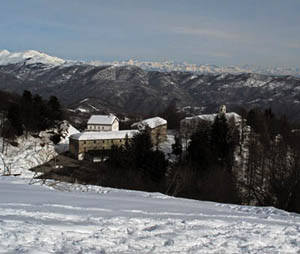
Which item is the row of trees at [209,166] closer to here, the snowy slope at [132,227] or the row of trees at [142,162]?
the row of trees at [142,162]

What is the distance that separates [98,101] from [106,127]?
95.5m

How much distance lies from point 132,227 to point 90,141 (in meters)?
30.9

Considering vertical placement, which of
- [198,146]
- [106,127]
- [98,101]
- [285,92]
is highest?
[285,92]

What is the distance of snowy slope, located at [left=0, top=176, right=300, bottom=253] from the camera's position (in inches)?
169

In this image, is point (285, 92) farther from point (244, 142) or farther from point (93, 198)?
point (93, 198)

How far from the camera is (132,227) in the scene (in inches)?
204

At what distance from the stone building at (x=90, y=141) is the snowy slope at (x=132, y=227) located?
26154 mm

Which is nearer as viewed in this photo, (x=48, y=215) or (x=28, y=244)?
(x=28, y=244)

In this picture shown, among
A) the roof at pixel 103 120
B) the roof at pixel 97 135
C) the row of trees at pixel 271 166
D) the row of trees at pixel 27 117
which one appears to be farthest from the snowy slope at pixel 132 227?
the roof at pixel 103 120

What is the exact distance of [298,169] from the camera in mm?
16938

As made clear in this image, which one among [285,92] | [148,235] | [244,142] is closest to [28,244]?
[148,235]

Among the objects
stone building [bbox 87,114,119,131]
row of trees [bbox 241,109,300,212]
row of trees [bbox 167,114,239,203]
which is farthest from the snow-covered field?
stone building [bbox 87,114,119,131]

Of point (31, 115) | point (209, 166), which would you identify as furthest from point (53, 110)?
point (209, 166)

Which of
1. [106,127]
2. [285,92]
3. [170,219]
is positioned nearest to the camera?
[170,219]
